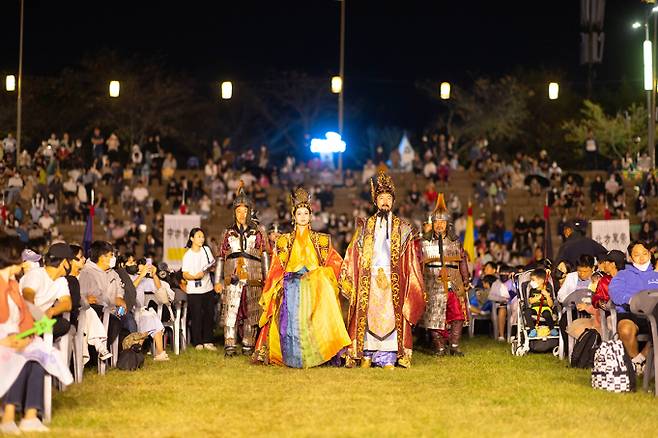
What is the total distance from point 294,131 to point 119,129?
61.3 feet

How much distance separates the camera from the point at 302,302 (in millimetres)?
13391

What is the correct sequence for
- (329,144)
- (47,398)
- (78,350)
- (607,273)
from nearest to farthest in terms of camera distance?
(47,398) → (78,350) → (607,273) → (329,144)

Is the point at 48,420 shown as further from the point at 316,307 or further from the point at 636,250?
the point at 636,250

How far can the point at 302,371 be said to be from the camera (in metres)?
12.9

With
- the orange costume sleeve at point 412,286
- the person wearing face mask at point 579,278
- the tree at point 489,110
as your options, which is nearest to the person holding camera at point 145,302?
the orange costume sleeve at point 412,286

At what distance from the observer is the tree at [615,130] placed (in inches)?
1805

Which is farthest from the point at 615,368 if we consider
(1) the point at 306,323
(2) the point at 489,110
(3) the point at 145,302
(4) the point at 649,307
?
(2) the point at 489,110

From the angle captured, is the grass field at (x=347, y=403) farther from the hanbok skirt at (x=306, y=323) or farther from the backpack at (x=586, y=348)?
the hanbok skirt at (x=306, y=323)

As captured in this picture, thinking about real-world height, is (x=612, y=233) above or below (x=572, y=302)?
above

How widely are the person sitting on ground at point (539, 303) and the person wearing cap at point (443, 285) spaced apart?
2.62 feet

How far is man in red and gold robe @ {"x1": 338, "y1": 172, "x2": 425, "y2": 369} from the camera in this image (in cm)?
1352

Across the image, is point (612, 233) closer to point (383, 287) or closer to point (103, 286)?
point (383, 287)

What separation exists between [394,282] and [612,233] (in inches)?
453

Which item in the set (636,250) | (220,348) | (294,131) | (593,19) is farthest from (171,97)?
(636,250)
